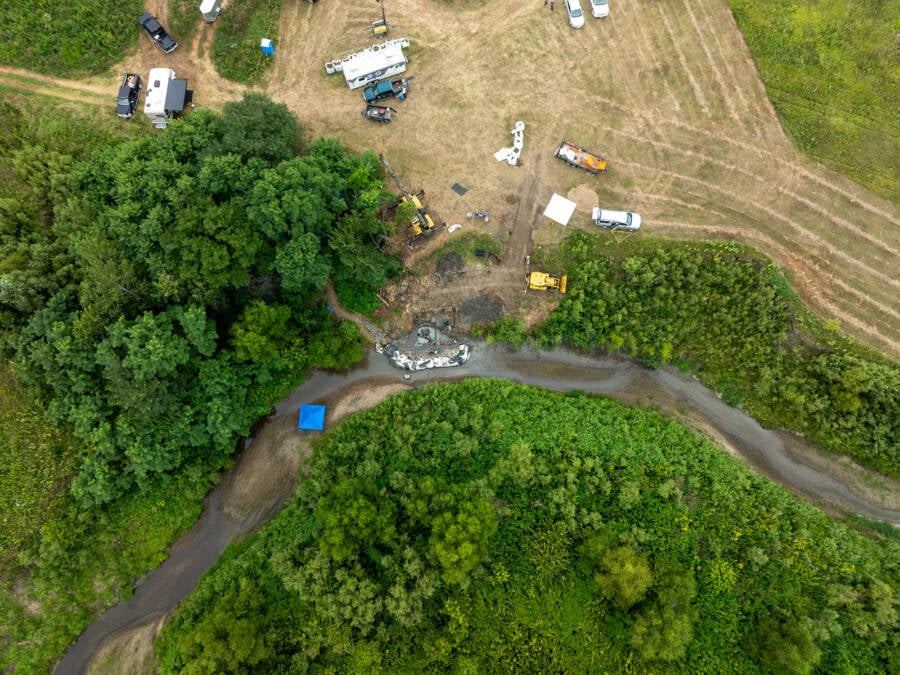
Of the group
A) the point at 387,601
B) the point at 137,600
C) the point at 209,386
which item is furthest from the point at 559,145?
the point at 137,600

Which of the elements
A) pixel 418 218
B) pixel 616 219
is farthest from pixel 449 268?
pixel 616 219

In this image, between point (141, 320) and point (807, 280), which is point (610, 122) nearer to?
point (807, 280)

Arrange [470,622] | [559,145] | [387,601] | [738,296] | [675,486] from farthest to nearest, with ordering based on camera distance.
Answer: [559,145] < [738,296] < [675,486] < [470,622] < [387,601]

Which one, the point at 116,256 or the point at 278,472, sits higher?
the point at 116,256

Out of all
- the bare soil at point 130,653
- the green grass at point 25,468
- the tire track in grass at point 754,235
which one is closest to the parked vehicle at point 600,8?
the tire track in grass at point 754,235

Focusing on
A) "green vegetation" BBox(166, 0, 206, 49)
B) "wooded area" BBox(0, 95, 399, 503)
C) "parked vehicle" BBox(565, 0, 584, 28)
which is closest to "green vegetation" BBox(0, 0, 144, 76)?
"green vegetation" BBox(166, 0, 206, 49)

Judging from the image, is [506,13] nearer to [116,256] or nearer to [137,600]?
[116,256]

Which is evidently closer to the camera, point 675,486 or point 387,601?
point 387,601
